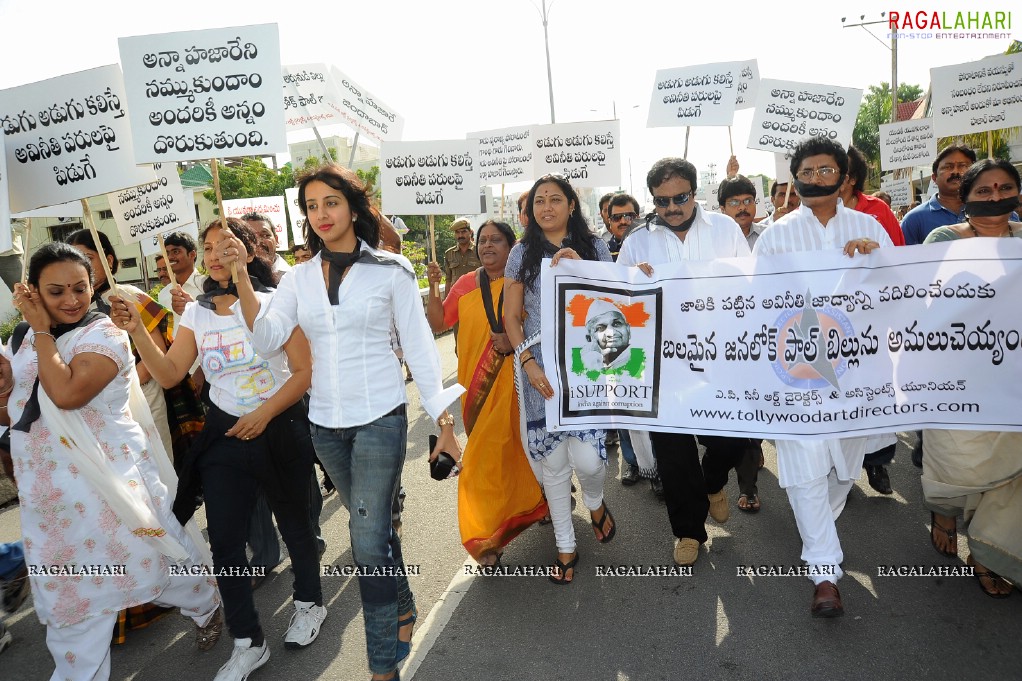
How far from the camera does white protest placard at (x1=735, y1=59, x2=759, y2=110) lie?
7.55m

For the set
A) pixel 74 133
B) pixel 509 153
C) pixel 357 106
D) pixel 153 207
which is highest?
pixel 357 106

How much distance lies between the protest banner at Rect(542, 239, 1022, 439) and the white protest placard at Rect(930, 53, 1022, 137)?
4.78 metres

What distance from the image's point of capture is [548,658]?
298cm

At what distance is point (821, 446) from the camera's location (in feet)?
10.8

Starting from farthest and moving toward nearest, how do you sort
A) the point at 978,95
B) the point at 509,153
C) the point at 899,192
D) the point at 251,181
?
the point at 251,181 < the point at 899,192 < the point at 509,153 < the point at 978,95

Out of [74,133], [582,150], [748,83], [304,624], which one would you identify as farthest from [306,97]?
[304,624]

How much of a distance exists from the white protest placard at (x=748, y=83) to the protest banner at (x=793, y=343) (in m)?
4.64

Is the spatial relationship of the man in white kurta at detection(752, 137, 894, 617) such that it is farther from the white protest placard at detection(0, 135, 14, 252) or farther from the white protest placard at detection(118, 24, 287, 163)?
the white protest placard at detection(0, 135, 14, 252)

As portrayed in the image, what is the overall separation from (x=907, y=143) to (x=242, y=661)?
1074 centimetres

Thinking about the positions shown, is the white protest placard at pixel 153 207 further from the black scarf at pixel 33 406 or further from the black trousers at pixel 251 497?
the black trousers at pixel 251 497

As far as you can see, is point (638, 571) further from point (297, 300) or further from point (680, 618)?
point (297, 300)

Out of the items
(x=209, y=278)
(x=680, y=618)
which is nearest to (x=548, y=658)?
(x=680, y=618)

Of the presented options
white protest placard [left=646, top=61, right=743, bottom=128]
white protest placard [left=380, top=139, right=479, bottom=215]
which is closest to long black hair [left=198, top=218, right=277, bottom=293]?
white protest placard [left=380, top=139, right=479, bottom=215]

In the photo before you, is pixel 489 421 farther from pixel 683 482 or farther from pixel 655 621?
pixel 655 621
